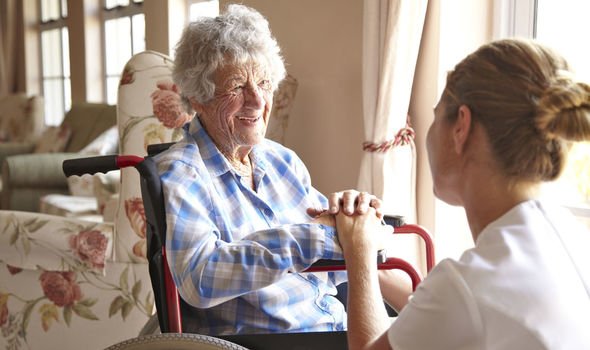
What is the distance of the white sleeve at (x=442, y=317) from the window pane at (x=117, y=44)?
16.7 feet

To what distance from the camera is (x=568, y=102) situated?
0.97 meters

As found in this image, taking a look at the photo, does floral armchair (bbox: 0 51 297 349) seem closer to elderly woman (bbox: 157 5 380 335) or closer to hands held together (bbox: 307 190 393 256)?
elderly woman (bbox: 157 5 380 335)

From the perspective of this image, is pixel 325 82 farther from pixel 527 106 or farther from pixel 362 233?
pixel 527 106

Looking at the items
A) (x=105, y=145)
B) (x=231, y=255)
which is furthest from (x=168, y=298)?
(x=105, y=145)

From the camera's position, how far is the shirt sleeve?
4.48 feet

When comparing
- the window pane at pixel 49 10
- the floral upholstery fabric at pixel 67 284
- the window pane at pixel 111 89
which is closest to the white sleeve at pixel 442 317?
the floral upholstery fabric at pixel 67 284

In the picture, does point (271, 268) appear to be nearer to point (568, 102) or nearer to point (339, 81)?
point (568, 102)

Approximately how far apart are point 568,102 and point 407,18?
1508 millimetres

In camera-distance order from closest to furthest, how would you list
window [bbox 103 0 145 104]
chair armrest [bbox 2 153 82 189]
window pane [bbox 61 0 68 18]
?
chair armrest [bbox 2 153 82 189], window [bbox 103 0 145 104], window pane [bbox 61 0 68 18]

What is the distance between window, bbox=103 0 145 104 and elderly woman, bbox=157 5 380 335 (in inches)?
155

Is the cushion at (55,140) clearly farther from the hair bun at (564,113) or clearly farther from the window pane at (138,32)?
the hair bun at (564,113)

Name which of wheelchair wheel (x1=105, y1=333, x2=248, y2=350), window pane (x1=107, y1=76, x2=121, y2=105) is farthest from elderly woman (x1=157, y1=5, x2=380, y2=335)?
window pane (x1=107, y1=76, x2=121, y2=105)

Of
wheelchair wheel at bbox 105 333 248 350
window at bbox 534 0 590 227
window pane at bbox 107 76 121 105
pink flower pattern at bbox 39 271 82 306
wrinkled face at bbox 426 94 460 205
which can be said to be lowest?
pink flower pattern at bbox 39 271 82 306

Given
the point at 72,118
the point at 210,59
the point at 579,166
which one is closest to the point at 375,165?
the point at 210,59
